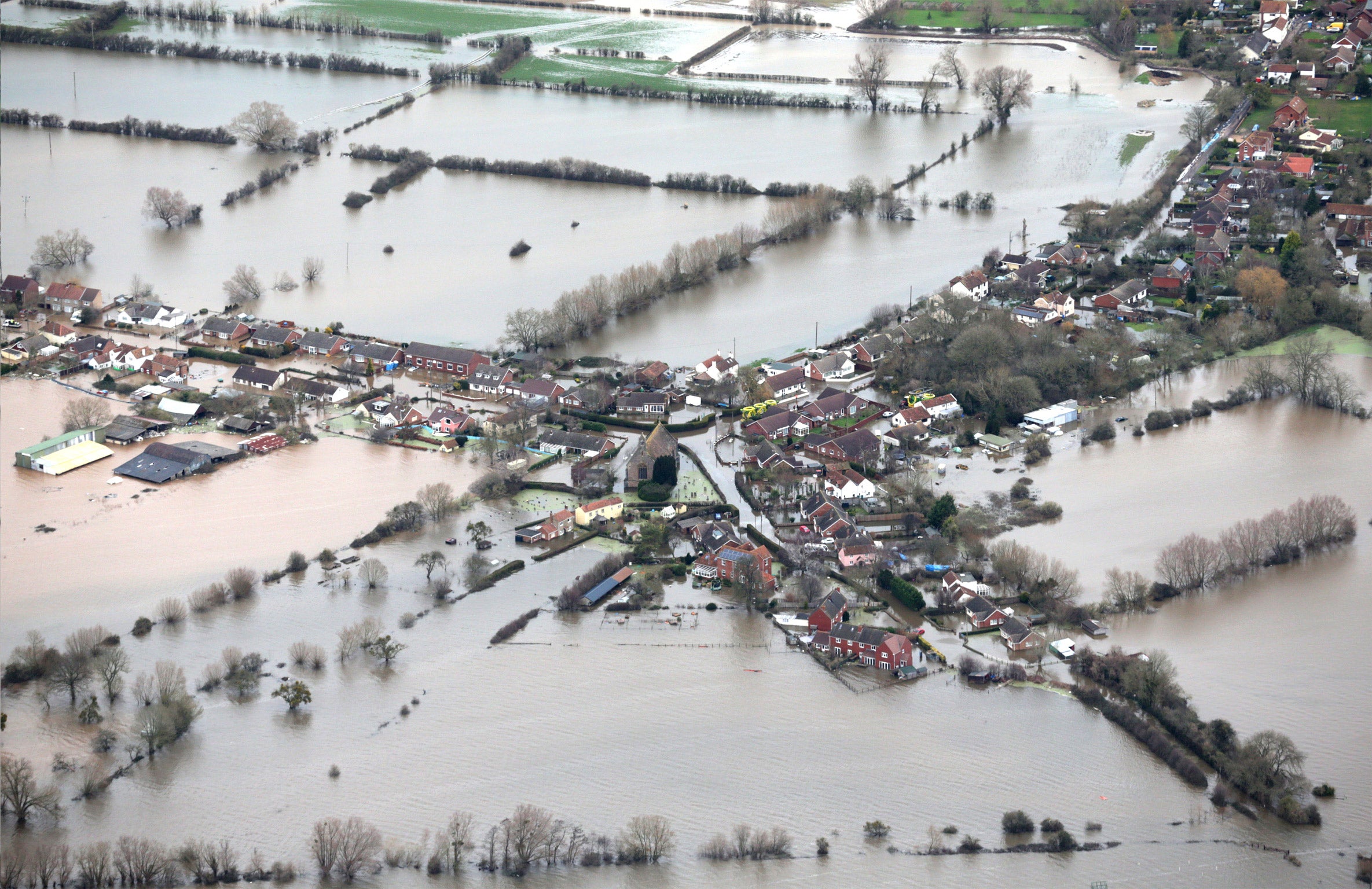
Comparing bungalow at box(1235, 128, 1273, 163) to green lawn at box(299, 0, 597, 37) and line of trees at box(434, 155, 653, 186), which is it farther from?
green lawn at box(299, 0, 597, 37)

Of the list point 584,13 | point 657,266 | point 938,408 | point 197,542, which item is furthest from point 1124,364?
point 584,13

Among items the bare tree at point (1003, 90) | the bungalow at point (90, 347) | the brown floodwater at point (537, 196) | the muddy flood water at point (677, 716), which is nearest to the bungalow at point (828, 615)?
the muddy flood water at point (677, 716)

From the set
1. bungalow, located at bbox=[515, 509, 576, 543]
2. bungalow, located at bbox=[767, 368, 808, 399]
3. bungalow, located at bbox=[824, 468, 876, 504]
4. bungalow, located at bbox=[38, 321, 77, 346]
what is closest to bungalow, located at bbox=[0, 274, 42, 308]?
bungalow, located at bbox=[38, 321, 77, 346]

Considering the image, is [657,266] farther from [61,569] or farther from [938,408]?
[61,569]

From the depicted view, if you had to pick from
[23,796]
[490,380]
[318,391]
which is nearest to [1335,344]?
[490,380]

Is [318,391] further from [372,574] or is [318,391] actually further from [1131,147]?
[1131,147]

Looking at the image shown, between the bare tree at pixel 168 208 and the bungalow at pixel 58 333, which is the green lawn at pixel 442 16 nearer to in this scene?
the bare tree at pixel 168 208

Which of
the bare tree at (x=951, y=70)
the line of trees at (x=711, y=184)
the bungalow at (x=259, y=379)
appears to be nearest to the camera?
the bungalow at (x=259, y=379)

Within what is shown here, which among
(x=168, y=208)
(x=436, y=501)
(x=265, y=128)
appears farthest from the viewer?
(x=265, y=128)
